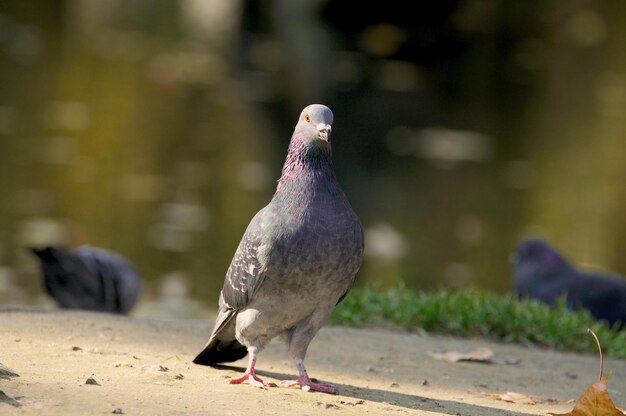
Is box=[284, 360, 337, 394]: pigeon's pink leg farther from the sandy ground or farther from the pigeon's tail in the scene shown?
the pigeon's tail

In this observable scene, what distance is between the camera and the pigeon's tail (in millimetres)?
5500

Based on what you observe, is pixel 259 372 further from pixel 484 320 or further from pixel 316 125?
pixel 484 320

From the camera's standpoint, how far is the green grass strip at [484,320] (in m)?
7.44

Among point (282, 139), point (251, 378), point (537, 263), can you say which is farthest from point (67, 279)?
point (282, 139)

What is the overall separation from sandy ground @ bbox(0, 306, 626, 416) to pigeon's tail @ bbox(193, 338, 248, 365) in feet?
0.24

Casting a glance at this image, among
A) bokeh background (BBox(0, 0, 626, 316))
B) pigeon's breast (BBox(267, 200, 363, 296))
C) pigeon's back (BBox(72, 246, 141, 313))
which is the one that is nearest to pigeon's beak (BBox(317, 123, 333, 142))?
pigeon's breast (BBox(267, 200, 363, 296))

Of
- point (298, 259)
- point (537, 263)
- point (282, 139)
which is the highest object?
point (282, 139)

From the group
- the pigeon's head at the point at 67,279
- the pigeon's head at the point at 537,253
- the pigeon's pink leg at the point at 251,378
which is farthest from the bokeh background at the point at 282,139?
the pigeon's pink leg at the point at 251,378

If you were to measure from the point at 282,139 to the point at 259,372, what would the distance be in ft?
41.3

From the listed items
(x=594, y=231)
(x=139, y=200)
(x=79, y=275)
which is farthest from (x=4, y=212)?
(x=594, y=231)

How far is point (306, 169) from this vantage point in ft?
17.2

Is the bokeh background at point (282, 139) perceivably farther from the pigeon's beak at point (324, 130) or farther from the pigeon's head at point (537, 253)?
the pigeon's beak at point (324, 130)

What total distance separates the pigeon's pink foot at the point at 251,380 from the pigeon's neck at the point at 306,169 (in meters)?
0.90

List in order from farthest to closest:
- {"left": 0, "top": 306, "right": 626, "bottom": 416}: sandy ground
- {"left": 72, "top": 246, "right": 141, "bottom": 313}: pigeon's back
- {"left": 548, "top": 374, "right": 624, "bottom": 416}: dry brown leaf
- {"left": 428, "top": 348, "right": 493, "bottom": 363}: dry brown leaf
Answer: {"left": 72, "top": 246, "right": 141, "bottom": 313}: pigeon's back → {"left": 428, "top": 348, "right": 493, "bottom": 363}: dry brown leaf → {"left": 548, "top": 374, "right": 624, "bottom": 416}: dry brown leaf → {"left": 0, "top": 306, "right": 626, "bottom": 416}: sandy ground
